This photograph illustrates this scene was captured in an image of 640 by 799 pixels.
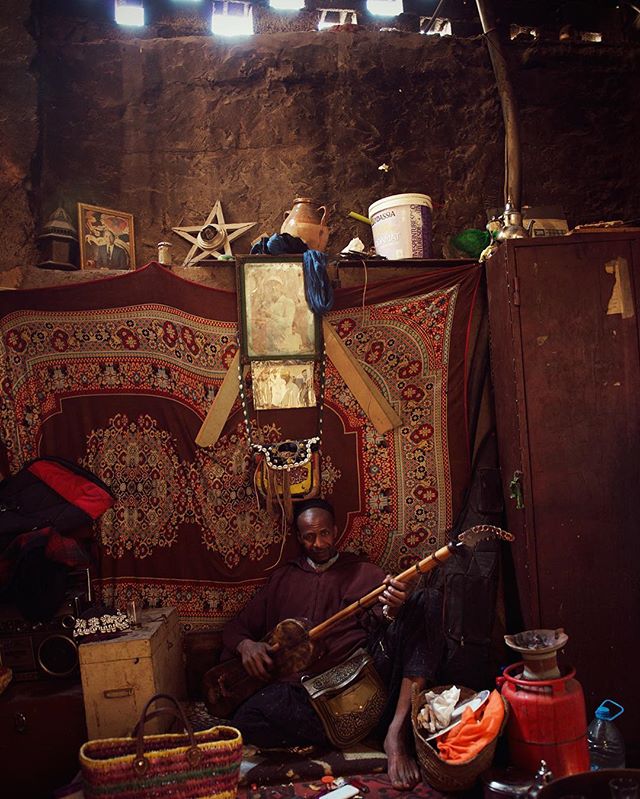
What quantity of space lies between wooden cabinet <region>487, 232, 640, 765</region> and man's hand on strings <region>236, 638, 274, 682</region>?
136cm

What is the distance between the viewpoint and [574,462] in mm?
3682

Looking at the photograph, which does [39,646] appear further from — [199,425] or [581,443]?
[581,443]

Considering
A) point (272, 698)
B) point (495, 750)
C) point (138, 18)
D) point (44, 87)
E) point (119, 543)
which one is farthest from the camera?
point (138, 18)

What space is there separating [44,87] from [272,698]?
4.01m

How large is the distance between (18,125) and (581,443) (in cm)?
382

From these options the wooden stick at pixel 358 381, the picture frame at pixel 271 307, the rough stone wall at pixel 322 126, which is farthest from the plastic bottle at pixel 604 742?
the rough stone wall at pixel 322 126

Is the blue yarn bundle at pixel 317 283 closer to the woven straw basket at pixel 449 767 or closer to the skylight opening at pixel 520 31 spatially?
the woven straw basket at pixel 449 767

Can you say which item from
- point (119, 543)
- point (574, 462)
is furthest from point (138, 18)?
point (574, 462)

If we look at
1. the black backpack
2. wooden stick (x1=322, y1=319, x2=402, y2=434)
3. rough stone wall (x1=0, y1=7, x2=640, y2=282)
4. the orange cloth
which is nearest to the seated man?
the orange cloth

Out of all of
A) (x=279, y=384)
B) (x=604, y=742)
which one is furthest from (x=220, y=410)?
(x=604, y=742)

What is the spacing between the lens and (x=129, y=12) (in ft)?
16.7

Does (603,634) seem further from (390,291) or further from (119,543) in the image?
(119,543)

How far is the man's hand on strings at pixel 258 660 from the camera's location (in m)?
3.60

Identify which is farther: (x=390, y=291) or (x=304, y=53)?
(x=304, y=53)
